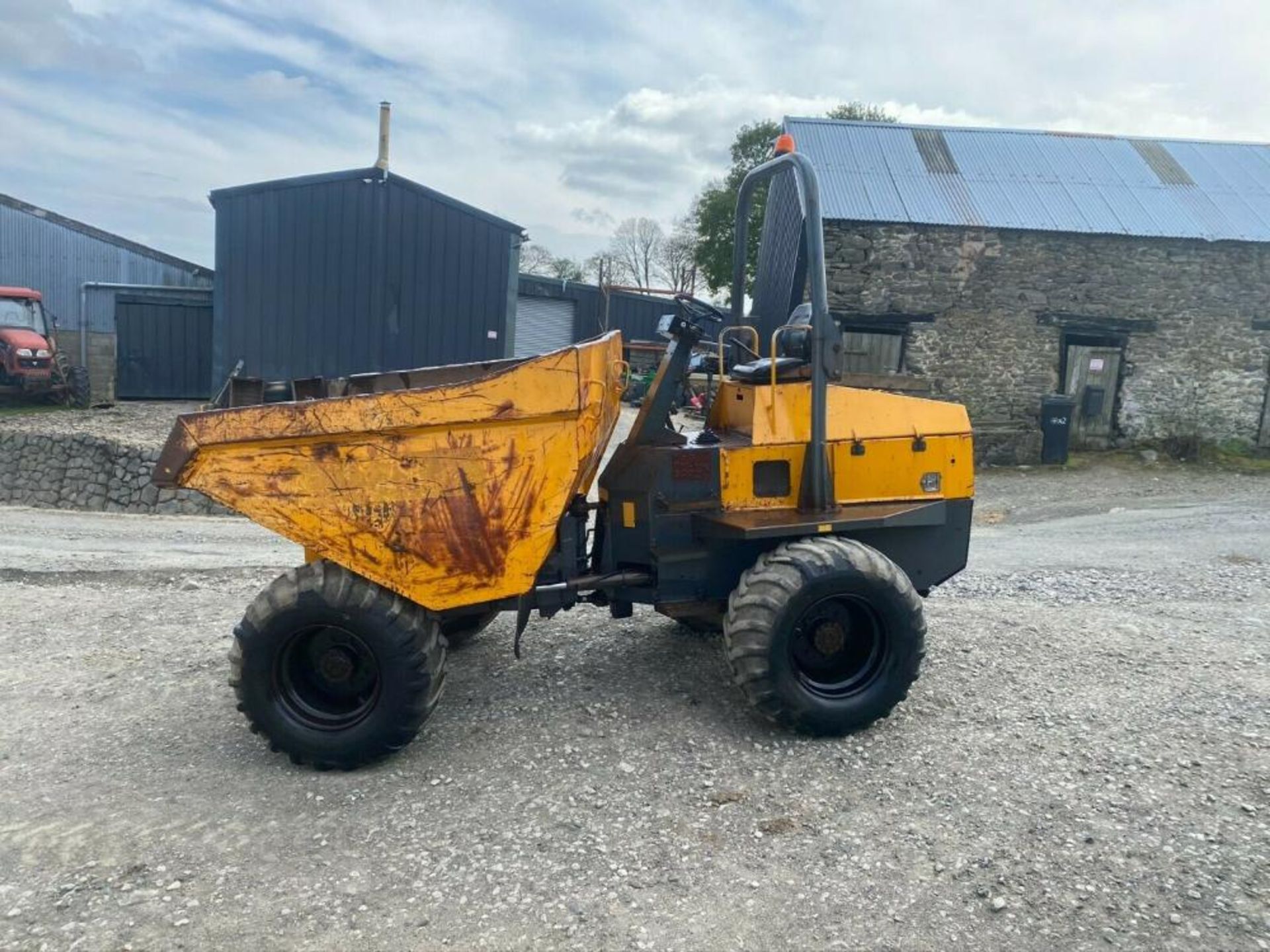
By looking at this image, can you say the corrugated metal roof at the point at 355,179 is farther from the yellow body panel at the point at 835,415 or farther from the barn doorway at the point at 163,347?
the yellow body panel at the point at 835,415

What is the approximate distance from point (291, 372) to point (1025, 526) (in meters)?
13.5

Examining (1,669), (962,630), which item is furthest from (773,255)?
(1,669)

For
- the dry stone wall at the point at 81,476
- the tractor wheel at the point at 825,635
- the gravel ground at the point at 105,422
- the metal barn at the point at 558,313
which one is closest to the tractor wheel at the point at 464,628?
the tractor wheel at the point at 825,635

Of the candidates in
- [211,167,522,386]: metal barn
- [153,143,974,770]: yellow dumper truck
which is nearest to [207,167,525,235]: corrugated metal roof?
[211,167,522,386]: metal barn

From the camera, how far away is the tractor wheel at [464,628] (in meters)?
5.19

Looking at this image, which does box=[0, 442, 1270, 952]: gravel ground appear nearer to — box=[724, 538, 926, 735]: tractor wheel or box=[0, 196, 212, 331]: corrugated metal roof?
box=[724, 538, 926, 735]: tractor wheel

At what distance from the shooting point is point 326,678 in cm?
414

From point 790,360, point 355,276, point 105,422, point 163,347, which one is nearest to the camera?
point 790,360

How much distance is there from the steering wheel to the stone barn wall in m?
10.9

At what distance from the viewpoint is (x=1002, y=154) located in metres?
17.4

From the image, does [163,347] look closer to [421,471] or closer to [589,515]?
[589,515]

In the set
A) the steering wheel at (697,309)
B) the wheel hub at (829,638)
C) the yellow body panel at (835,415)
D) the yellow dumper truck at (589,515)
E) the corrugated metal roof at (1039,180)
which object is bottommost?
the wheel hub at (829,638)

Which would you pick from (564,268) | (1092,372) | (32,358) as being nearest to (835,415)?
(1092,372)

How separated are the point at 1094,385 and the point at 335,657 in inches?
602
